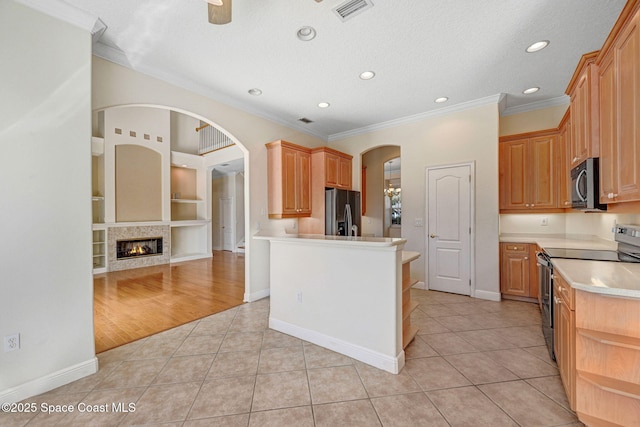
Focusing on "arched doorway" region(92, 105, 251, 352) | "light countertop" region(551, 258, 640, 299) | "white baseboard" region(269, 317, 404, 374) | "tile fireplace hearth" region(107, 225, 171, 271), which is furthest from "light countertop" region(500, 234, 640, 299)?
"tile fireplace hearth" region(107, 225, 171, 271)

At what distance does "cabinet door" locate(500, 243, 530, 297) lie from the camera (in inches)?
146

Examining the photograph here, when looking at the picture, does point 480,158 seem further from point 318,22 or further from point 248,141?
point 248,141

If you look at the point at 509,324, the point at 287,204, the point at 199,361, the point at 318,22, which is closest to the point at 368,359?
the point at 199,361

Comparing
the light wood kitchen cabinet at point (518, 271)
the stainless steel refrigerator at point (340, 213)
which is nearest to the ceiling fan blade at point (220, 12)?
the stainless steel refrigerator at point (340, 213)

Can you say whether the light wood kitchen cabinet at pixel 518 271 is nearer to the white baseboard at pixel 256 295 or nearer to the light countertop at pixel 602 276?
the light countertop at pixel 602 276

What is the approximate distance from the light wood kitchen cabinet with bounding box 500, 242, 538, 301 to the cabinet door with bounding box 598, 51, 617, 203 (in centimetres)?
192

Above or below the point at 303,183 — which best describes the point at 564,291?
below

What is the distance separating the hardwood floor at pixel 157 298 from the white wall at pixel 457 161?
3.33m

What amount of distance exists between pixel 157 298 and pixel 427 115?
5373mm

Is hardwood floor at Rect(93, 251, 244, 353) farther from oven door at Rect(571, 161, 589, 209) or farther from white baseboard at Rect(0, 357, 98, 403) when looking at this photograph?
oven door at Rect(571, 161, 589, 209)

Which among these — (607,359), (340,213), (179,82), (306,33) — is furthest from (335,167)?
(607,359)

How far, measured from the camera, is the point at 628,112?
1.66 meters

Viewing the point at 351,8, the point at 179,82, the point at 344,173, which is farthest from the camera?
the point at 344,173

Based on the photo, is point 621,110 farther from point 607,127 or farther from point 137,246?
point 137,246
